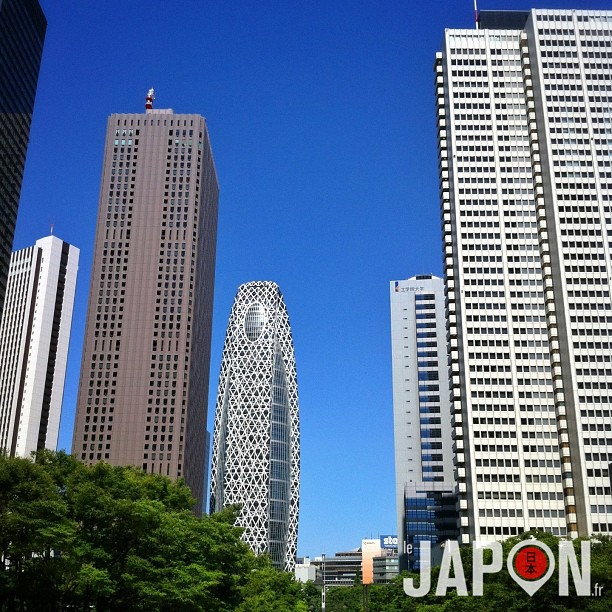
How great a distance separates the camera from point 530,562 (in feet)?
206

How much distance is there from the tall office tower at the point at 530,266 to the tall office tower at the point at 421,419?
52245 mm

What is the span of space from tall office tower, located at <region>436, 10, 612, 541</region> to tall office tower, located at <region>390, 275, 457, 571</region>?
5225cm

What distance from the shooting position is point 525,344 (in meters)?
119

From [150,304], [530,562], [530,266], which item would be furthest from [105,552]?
[150,304]

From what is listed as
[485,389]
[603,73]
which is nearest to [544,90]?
[603,73]

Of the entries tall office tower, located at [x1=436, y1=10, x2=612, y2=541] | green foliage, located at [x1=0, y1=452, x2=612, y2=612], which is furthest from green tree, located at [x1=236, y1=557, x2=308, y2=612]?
tall office tower, located at [x1=436, y1=10, x2=612, y2=541]

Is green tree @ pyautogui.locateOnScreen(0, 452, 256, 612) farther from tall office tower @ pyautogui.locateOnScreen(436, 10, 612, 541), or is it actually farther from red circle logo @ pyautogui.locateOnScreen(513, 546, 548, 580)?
tall office tower @ pyautogui.locateOnScreen(436, 10, 612, 541)

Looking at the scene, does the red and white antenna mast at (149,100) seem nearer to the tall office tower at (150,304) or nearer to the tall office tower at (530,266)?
the tall office tower at (150,304)

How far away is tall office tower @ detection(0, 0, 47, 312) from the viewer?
394 feet

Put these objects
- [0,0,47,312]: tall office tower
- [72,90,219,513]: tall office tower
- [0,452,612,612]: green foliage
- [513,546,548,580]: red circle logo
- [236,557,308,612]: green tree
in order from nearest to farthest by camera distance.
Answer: [0,452,612,612]: green foliage → [513,546,548,580]: red circle logo → [236,557,308,612]: green tree → [0,0,47,312]: tall office tower → [72,90,219,513]: tall office tower

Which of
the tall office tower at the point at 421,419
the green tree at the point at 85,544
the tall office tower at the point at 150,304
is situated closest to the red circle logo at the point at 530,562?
the green tree at the point at 85,544

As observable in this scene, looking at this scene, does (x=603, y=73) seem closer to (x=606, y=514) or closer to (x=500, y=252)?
(x=500, y=252)

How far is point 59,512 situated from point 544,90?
111 meters

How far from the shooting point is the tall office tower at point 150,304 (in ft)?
486
